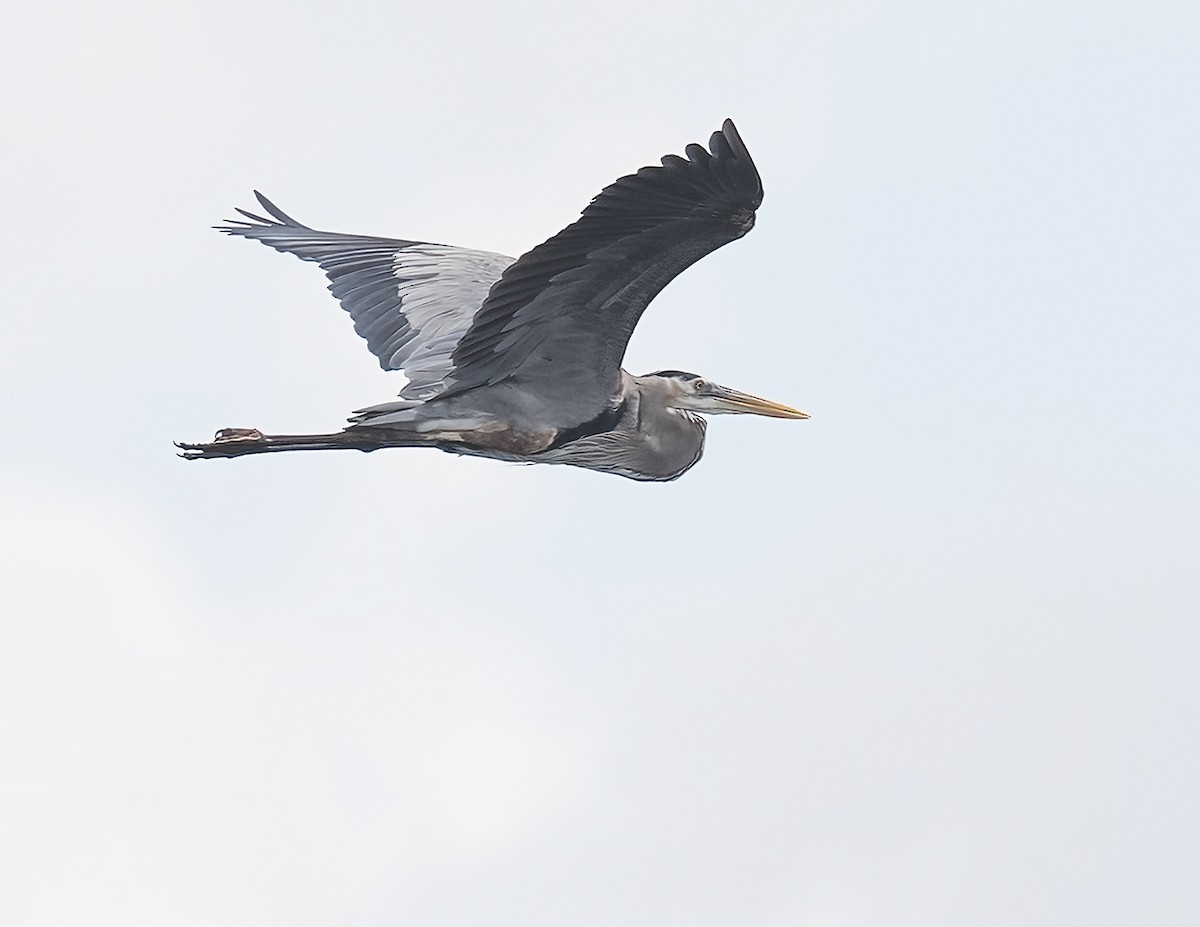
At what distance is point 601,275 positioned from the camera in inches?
387

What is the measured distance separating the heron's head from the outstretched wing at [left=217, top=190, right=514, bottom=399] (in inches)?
53.7

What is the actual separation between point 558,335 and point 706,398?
8.25 feet

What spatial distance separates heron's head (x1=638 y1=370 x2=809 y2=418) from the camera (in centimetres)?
1234

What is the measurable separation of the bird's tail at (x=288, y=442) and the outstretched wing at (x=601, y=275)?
48 cm

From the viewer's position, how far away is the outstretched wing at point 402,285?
39.8 ft

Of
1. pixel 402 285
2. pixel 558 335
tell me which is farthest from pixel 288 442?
pixel 402 285

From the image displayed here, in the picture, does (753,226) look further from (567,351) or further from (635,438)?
(635,438)

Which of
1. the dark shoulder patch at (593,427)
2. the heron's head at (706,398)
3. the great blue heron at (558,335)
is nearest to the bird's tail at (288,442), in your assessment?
the great blue heron at (558,335)

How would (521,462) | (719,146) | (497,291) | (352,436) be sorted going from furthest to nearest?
(521,462) < (352,436) < (497,291) < (719,146)

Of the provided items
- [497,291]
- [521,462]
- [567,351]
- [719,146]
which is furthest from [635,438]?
[719,146]

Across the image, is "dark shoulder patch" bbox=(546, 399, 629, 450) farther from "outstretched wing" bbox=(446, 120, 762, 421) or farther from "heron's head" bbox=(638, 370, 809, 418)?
"heron's head" bbox=(638, 370, 809, 418)

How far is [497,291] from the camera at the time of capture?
9.91m

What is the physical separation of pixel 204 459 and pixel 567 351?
2188 millimetres

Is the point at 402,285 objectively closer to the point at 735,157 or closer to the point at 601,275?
the point at 601,275
